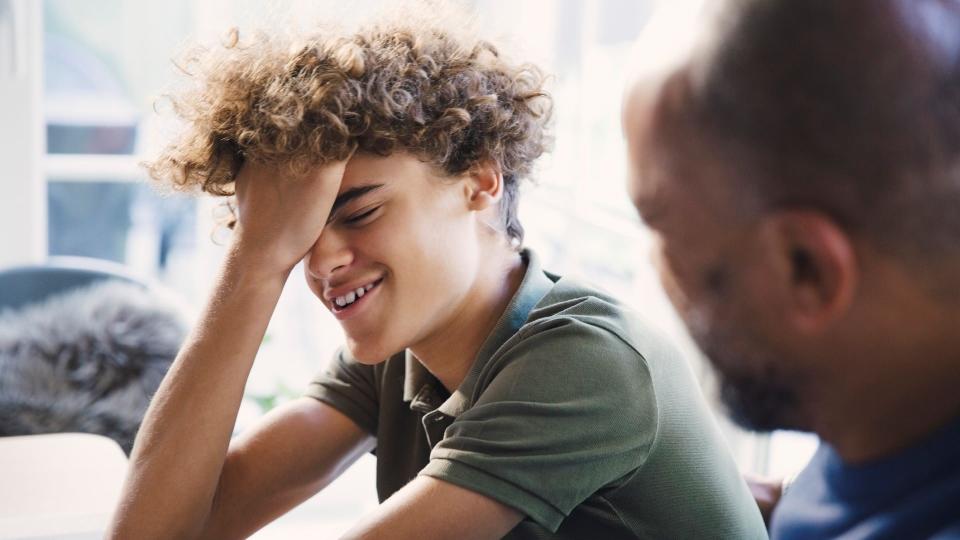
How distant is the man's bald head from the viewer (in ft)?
1.61

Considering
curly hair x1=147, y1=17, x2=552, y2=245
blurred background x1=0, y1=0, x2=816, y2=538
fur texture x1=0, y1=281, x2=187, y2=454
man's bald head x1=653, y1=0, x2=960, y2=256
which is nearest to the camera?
man's bald head x1=653, y1=0, x2=960, y2=256

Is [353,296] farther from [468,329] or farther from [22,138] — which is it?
[22,138]

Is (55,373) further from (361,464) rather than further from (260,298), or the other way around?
(361,464)

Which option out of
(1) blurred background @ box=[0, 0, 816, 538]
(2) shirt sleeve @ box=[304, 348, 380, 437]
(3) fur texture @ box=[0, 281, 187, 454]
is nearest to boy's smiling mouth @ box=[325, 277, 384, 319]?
(2) shirt sleeve @ box=[304, 348, 380, 437]

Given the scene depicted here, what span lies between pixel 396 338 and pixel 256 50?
1.30 ft

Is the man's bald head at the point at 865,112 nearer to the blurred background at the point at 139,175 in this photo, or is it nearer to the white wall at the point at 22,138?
the blurred background at the point at 139,175

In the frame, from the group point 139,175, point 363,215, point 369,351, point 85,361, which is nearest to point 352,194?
point 363,215

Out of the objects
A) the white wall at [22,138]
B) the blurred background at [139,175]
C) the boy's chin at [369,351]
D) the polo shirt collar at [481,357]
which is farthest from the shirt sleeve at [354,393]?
the white wall at [22,138]

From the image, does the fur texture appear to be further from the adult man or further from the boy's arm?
the adult man

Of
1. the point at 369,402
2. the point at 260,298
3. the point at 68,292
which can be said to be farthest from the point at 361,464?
the point at 260,298

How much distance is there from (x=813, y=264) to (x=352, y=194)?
71 centimetres

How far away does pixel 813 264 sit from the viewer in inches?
19.9

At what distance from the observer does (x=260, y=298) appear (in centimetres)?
117

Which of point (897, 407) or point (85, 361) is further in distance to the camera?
point (85, 361)
